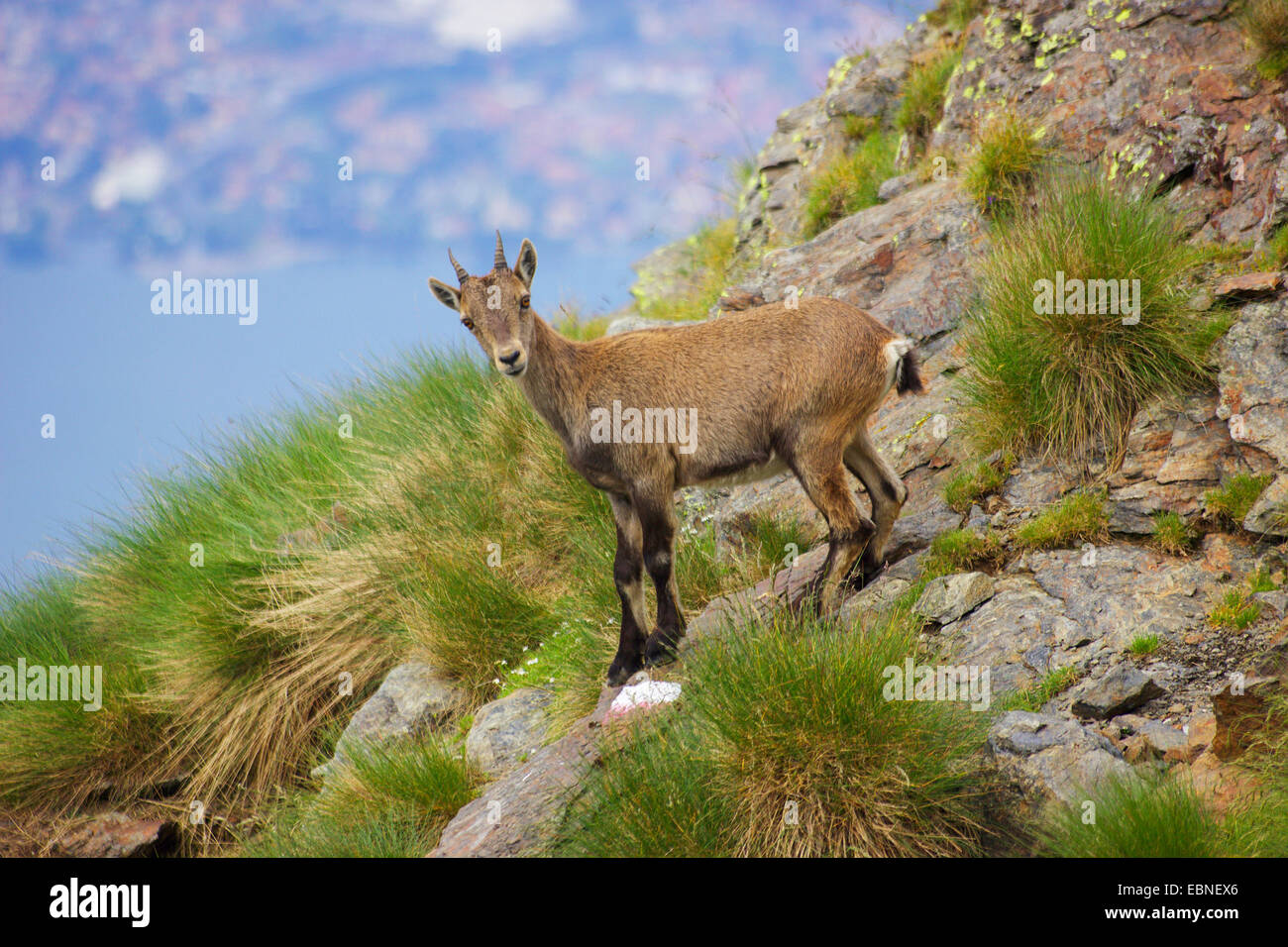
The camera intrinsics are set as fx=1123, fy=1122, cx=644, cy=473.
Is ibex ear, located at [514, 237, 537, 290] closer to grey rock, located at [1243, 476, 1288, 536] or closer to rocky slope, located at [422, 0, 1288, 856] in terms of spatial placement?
rocky slope, located at [422, 0, 1288, 856]

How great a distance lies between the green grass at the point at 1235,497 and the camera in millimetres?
6648

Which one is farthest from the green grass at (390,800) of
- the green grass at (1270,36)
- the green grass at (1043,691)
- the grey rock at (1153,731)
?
the green grass at (1270,36)

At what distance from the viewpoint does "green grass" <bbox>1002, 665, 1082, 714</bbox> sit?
6.07m

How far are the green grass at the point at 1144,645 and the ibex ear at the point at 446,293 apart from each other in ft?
14.3

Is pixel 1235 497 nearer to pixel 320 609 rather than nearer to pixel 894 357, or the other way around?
pixel 894 357

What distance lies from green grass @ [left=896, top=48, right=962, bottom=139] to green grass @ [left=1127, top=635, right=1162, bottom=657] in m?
7.88

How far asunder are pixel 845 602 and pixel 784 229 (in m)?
7.73

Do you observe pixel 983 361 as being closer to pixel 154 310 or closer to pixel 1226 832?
pixel 1226 832

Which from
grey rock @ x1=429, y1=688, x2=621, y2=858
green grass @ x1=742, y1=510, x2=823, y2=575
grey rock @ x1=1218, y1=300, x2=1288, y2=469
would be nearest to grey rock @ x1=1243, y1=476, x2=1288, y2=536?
grey rock @ x1=1218, y1=300, x2=1288, y2=469

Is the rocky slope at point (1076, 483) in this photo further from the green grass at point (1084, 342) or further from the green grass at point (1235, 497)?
the green grass at point (1084, 342)

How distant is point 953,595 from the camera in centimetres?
698

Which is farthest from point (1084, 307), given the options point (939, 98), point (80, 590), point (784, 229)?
point (80, 590)

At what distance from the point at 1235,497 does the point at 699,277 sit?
1055 centimetres

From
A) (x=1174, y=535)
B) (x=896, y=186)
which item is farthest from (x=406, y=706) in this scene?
(x=896, y=186)
